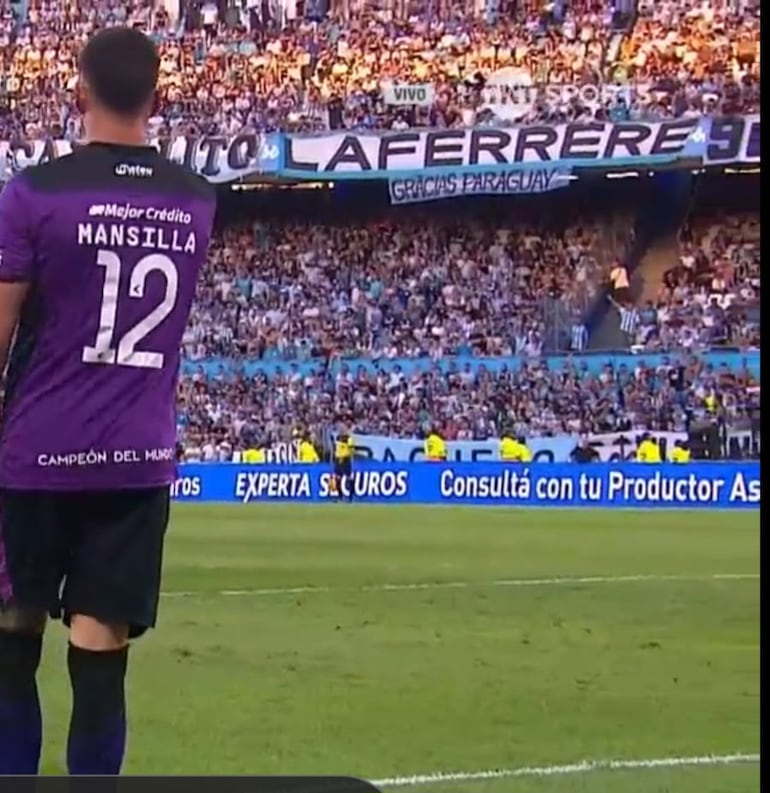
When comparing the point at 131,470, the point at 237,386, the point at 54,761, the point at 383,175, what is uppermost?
the point at 383,175

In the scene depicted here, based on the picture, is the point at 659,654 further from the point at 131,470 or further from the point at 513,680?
the point at 131,470

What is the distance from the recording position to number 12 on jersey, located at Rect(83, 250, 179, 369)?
14.0 ft

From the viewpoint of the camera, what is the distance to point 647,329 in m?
32.5

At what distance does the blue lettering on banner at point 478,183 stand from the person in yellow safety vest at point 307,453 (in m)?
6.14

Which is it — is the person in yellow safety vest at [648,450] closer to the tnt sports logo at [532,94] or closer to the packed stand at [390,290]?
the packed stand at [390,290]

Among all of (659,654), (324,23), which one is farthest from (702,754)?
(324,23)

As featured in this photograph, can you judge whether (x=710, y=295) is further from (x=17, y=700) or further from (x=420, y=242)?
(x=17, y=700)

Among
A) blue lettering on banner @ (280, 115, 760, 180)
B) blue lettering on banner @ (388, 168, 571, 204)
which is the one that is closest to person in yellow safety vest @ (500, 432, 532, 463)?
blue lettering on banner @ (388, 168, 571, 204)

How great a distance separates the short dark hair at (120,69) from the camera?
417 cm

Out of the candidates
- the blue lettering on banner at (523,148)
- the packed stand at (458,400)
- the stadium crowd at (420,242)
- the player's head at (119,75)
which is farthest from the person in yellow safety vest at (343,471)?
the player's head at (119,75)

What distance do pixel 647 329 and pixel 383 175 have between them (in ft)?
18.9

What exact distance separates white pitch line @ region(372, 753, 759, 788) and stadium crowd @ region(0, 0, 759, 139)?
2765cm

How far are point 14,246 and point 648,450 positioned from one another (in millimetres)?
24881

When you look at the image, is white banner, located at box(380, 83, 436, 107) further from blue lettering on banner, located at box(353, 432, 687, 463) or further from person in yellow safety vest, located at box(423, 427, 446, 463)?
person in yellow safety vest, located at box(423, 427, 446, 463)
